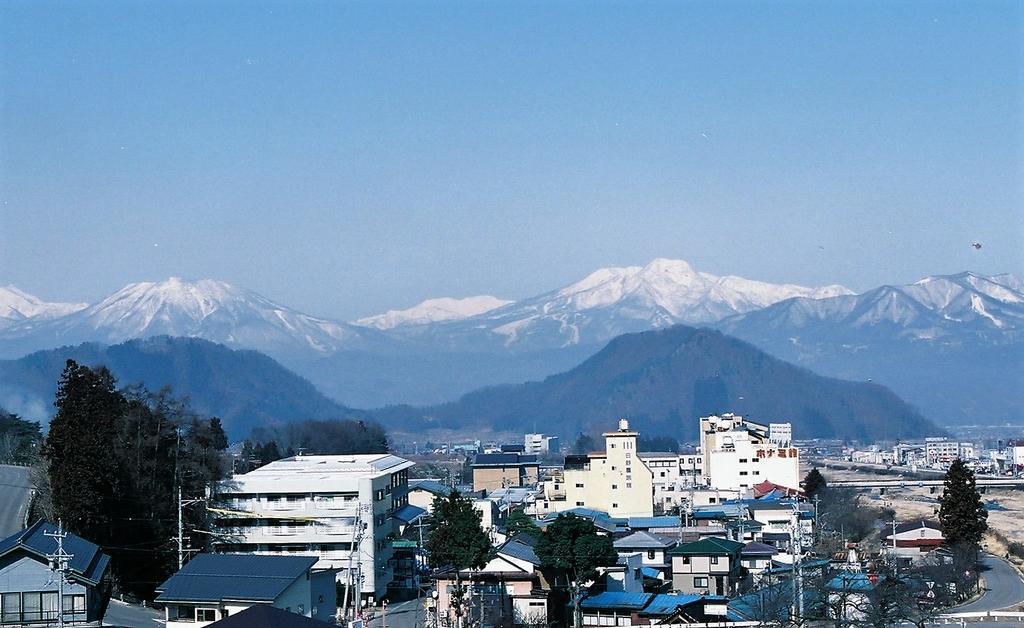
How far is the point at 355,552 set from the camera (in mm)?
22719

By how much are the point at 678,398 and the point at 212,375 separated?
52811 mm

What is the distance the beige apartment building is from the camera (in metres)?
37.9

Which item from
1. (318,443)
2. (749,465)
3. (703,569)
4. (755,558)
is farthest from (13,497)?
(318,443)

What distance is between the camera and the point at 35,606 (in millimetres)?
16719

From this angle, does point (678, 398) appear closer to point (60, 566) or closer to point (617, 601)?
point (617, 601)

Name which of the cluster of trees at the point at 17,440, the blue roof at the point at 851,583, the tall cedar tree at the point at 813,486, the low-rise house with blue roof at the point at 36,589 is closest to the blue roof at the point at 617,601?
the blue roof at the point at 851,583

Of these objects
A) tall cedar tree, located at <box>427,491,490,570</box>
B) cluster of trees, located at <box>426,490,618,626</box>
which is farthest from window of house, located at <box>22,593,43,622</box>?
tall cedar tree, located at <box>427,491,490,570</box>

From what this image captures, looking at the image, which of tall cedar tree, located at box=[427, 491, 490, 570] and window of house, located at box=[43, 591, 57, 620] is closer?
window of house, located at box=[43, 591, 57, 620]

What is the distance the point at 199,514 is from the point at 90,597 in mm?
7208

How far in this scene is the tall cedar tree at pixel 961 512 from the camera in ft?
89.3

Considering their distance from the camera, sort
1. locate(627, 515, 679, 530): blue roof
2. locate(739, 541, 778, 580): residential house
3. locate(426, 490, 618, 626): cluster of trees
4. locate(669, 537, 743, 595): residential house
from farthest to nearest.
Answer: locate(627, 515, 679, 530): blue roof < locate(739, 541, 778, 580): residential house < locate(669, 537, 743, 595): residential house < locate(426, 490, 618, 626): cluster of trees

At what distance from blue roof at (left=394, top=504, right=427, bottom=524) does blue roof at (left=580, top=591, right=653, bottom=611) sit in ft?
24.6

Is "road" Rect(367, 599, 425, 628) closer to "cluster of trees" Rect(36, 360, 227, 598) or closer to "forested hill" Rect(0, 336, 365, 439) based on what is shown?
"cluster of trees" Rect(36, 360, 227, 598)

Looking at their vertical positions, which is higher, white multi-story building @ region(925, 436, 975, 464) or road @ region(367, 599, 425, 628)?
white multi-story building @ region(925, 436, 975, 464)
